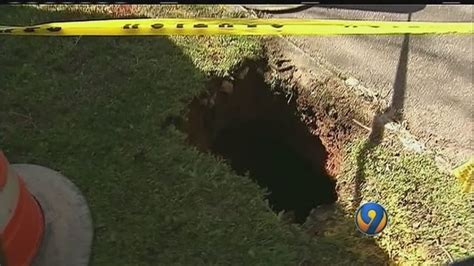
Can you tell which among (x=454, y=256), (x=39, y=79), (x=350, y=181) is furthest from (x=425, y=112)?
(x=39, y=79)

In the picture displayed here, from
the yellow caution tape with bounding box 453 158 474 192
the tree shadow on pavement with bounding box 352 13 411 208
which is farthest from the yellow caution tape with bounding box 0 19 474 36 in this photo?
the yellow caution tape with bounding box 453 158 474 192

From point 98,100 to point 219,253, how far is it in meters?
1.71

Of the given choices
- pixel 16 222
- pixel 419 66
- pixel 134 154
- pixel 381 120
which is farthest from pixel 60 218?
pixel 419 66

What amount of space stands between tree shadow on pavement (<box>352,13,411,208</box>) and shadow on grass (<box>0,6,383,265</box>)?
38cm

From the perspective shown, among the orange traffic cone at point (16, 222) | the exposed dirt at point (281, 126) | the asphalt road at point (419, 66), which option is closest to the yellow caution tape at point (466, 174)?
the asphalt road at point (419, 66)

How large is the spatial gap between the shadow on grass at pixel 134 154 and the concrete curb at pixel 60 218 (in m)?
0.07

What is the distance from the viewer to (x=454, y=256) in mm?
4520

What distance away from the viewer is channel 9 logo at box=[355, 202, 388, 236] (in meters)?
4.63

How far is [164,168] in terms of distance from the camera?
4.89m

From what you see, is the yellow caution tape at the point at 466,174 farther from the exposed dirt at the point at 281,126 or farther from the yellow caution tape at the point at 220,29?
the yellow caution tape at the point at 220,29

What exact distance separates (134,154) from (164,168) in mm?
260

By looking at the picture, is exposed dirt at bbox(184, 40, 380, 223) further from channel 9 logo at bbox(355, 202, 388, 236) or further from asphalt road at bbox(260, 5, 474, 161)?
channel 9 logo at bbox(355, 202, 388, 236)

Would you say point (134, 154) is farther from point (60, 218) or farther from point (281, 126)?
point (281, 126)

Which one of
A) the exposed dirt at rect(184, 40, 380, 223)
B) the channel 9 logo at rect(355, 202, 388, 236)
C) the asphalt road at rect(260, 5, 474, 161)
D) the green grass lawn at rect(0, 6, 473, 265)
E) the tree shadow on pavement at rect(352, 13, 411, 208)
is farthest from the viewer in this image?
the exposed dirt at rect(184, 40, 380, 223)
